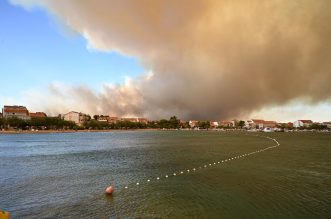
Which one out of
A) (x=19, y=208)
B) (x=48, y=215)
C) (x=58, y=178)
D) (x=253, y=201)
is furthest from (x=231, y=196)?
(x=58, y=178)

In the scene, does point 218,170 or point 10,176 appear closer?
point 10,176

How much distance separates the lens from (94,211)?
68.0 ft

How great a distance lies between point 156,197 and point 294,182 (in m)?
14.1

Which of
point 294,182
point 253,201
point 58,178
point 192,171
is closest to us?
point 253,201

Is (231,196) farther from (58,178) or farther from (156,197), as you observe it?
(58,178)

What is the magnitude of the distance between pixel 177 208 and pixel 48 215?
26.5 feet

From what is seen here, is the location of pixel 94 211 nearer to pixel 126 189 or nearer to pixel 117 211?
pixel 117 211

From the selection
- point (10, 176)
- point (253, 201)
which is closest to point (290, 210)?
point (253, 201)

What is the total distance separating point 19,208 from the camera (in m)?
21.5

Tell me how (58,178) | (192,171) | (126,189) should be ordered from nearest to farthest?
(126,189)
(58,178)
(192,171)

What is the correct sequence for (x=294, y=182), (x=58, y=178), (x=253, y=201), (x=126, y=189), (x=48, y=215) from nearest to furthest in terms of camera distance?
(x=48, y=215), (x=253, y=201), (x=126, y=189), (x=294, y=182), (x=58, y=178)

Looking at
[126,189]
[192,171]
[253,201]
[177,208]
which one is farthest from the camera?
[192,171]

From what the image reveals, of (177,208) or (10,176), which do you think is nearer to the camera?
(177,208)

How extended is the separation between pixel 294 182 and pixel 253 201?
946 centimetres
